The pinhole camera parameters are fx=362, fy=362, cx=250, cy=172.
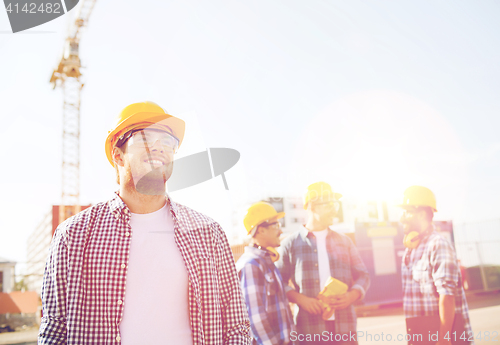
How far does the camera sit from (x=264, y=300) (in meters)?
2.92

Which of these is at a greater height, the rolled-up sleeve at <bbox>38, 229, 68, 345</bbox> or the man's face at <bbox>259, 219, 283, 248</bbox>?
the man's face at <bbox>259, 219, 283, 248</bbox>

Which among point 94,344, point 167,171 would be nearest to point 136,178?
point 167,171

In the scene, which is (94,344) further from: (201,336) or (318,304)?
(318,304)

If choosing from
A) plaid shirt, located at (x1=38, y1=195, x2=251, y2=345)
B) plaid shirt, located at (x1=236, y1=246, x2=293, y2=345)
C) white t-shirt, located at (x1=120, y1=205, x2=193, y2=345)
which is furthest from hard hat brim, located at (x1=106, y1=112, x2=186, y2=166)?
plaid shirt, located at (x1=236, y1=246, x2=293, y2=345)

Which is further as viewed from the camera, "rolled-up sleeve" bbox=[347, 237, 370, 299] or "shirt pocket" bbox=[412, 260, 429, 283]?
"rolled-up sleeve" bbox=[347, 237, 370, 299]

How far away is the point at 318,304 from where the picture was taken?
3271 mm

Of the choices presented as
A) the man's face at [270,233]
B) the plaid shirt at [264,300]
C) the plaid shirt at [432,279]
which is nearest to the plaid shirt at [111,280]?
the plaid shirt at [264,300]

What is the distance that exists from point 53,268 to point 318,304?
238 centimetres

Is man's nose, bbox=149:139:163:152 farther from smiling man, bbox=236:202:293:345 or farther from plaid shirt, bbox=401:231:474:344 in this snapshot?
plaid shirt, bbox=401:231:474:344

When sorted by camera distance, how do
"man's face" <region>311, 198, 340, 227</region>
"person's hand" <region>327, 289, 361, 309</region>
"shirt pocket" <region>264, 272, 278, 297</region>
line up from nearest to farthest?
"shirt pocket" <region>264, 272, 278, 297</region>, "person's hand" <region>327, 289, 361, 309</region>, "man's face" <region>311, 198, 340, 227</region>

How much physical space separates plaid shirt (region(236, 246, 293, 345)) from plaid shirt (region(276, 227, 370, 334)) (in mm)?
342

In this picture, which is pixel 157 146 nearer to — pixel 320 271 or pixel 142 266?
pixel 142 266

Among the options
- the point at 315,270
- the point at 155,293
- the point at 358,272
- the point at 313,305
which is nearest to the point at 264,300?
the point at 313,305

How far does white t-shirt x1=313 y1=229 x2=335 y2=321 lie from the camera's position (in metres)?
3.47
